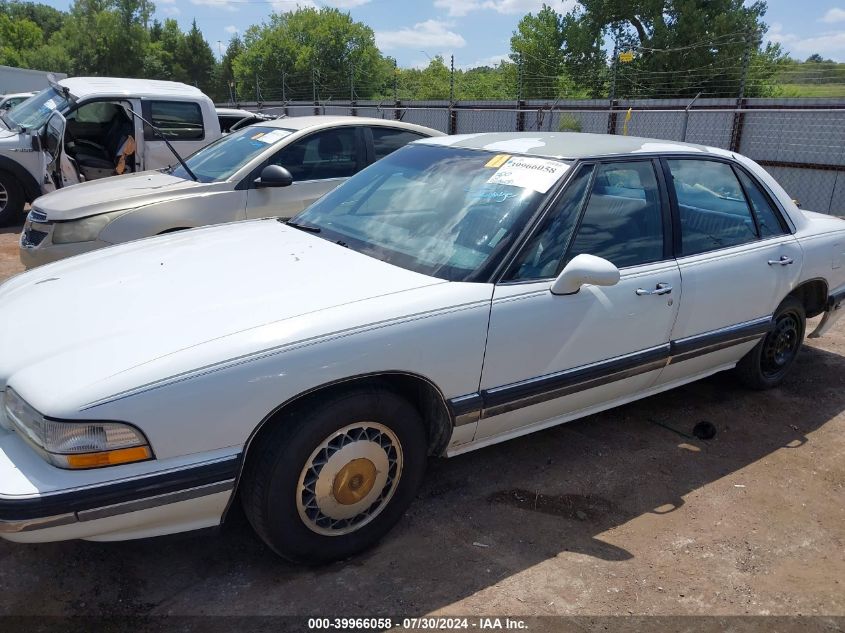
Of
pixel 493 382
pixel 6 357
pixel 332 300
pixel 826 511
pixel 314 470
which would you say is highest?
pixel 332 300

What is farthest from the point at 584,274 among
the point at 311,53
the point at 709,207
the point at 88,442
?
the point at 311,53

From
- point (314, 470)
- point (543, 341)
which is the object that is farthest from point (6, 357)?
point (543, 341)

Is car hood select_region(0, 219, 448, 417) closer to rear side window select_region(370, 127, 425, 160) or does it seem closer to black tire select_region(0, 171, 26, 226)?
rear side window select_region(370, 127, 425, 160)

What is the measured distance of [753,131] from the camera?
12.1m

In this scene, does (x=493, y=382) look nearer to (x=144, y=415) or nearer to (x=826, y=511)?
(x=144, y=415)

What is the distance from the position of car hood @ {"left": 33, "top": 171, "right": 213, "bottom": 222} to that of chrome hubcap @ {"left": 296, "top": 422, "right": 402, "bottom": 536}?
11.9 feet

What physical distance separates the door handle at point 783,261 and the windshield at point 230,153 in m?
4.05

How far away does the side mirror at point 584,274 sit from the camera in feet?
9.21

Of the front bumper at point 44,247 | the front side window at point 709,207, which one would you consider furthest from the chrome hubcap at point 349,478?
the front bumper at point 44,247

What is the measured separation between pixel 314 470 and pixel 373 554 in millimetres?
514

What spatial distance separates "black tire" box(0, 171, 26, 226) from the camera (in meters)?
8.95

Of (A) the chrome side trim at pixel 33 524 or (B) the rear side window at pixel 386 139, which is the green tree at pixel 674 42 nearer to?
(B) the rear side window at pixel 386 139

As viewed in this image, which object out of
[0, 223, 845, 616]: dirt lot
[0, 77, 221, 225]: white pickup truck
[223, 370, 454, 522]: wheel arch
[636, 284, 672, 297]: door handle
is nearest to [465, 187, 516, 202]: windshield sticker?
[636, 284, 672, 297]: door handle

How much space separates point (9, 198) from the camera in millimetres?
8984
